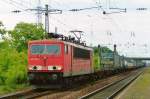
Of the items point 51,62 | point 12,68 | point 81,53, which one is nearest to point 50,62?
point 51,62

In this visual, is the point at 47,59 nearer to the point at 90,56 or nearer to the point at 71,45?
the point at 71,45

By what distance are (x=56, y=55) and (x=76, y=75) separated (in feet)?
15.1

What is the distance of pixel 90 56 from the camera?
41719mm

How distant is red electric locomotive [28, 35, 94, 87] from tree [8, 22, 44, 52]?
89.1 feet

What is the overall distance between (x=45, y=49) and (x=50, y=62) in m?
1.03

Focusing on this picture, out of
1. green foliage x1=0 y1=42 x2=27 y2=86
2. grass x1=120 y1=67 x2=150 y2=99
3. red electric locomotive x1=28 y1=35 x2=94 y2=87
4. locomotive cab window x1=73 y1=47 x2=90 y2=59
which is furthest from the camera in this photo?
green foliage x1=0 y1=42 x2=27 y2=86

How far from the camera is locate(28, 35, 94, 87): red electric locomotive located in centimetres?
2975

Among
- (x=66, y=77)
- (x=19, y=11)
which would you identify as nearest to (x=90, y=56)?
(x=19, y=11)

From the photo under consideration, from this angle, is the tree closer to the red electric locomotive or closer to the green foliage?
the green foliage

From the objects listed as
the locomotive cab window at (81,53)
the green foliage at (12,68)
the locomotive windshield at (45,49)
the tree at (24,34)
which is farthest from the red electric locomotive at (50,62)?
the tree at (24,34)

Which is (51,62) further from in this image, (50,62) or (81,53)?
(81,53)

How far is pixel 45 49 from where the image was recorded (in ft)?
101

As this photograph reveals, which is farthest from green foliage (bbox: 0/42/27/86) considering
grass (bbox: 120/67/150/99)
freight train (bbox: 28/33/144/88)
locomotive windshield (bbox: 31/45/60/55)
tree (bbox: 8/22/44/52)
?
tree (bbox: 8/22/44/52)

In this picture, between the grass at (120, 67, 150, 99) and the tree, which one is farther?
the tree
